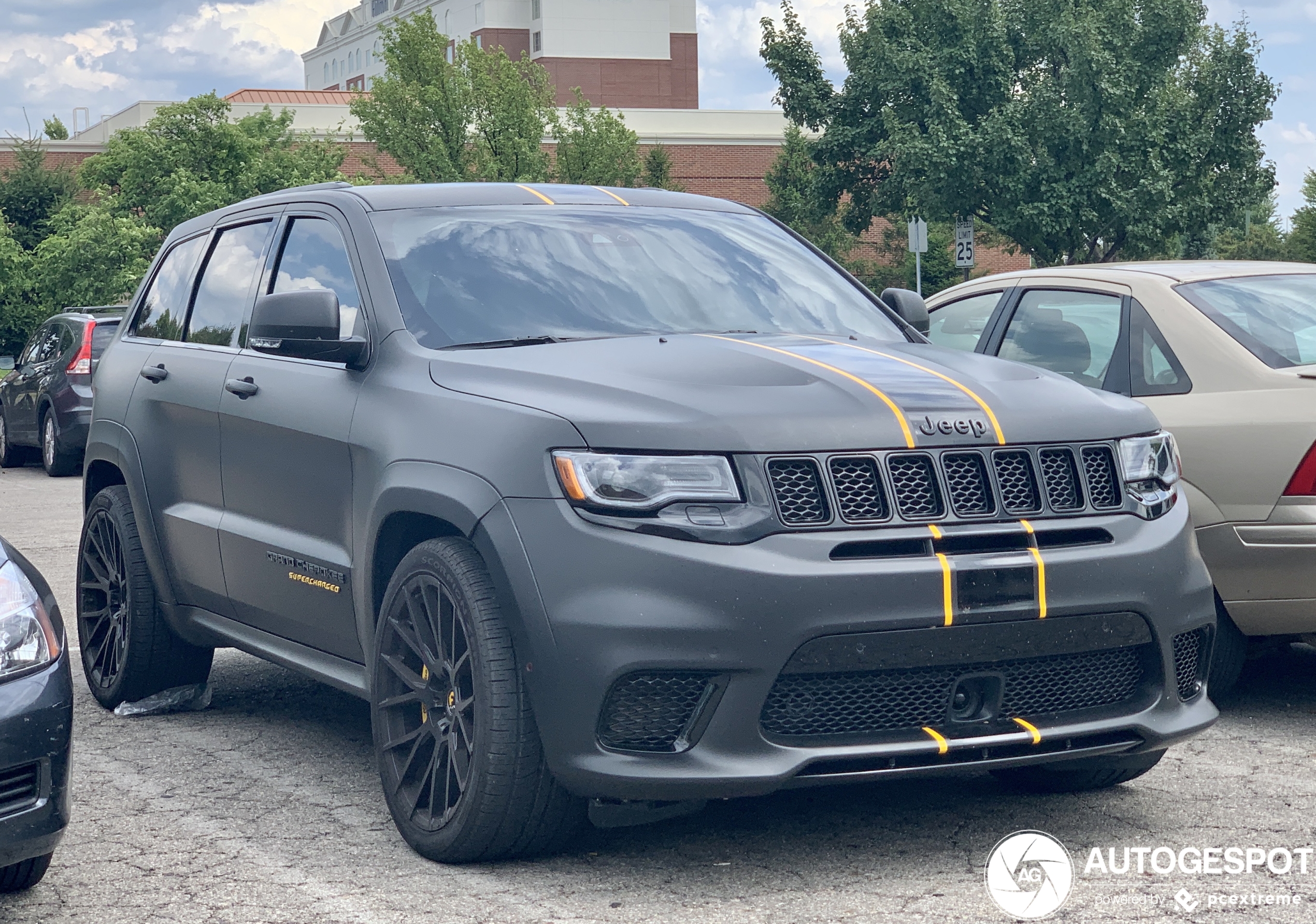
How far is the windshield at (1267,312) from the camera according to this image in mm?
5840

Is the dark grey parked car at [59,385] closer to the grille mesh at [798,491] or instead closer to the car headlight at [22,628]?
the car headlight at [22,628]

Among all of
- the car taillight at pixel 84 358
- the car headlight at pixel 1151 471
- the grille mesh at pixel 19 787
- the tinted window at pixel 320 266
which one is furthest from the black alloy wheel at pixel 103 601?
the car taillight at pixel 84 358

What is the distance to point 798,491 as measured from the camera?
3830mm

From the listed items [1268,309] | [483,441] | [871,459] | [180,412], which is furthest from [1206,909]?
[180,412]

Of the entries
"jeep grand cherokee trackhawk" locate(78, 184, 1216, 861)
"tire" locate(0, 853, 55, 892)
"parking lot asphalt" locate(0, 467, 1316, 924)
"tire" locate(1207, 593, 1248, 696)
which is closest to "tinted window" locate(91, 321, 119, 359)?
"parking lot asphalt" locate(0, 467, 1316, 924)

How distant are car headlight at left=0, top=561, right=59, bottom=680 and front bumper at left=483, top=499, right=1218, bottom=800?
3.41 feet

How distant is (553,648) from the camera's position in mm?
3842

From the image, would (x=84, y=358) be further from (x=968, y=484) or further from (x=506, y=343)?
(x=968, y=484)

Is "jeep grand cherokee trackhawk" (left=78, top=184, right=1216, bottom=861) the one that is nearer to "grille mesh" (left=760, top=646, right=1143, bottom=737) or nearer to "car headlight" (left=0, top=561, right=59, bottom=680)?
"grille mesh" (left=760, top=646, right=1143, bottom=737)

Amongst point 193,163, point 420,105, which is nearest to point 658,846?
point 193,163

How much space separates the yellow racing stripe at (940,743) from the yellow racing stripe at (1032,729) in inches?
8.6

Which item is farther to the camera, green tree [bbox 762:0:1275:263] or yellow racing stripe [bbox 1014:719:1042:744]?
green tree [bbox 762:0:1275:263]

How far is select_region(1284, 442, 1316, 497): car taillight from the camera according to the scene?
539 cm

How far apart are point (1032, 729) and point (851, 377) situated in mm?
958
